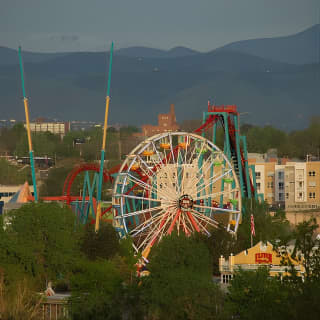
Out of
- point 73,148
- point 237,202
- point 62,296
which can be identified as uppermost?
point 73,148

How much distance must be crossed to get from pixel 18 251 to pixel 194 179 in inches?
435

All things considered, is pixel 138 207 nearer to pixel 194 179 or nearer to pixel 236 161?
pixel 236 161

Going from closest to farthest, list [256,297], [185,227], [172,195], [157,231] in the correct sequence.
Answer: [256,297], [157,231], [185,227], [172,195]

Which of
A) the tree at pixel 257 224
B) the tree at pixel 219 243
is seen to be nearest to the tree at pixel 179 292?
the tree at pixel 219 243

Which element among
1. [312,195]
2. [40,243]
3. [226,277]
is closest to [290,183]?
[312,195]

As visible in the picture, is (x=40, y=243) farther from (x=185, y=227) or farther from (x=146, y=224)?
(x=146, y=224)

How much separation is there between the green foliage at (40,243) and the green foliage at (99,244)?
0.58 m

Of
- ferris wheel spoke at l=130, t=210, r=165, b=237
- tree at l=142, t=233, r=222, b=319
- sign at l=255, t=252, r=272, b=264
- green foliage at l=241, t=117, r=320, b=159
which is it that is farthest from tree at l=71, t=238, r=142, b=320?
green foliage at l=241, t=117, r=320, b=159

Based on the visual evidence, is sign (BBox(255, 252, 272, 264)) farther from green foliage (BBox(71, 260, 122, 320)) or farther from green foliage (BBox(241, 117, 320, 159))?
green foliage (BBox(241, 117, 320, 159))

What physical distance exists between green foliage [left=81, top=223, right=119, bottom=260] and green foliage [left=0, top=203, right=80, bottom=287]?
58 centimetres

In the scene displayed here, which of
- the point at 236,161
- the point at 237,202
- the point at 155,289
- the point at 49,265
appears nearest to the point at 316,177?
the point at 236,161

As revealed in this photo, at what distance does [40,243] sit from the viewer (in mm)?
49031

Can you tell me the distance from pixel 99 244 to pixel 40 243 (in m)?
3.74

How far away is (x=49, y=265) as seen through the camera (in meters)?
48.2
